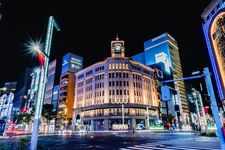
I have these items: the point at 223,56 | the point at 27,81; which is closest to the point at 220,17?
the point at 223,56

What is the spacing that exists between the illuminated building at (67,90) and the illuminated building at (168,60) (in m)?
59.8

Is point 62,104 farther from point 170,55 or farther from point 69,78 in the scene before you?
point 170,55

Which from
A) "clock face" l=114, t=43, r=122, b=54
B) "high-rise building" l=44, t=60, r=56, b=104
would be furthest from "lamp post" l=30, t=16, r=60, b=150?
"high-rise building" l=44, t=60, r=56, b=104

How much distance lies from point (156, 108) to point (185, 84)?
70.0m

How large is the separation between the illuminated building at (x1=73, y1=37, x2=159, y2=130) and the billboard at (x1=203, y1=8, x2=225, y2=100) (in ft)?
114

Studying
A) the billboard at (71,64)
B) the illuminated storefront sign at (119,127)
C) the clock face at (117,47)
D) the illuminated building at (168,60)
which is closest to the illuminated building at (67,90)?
the billboard at (71,64)

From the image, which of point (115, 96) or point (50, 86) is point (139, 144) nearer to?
point (115, 96)

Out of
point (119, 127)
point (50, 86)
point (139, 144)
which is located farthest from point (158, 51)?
point (139, 144)

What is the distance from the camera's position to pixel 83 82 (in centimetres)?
8331

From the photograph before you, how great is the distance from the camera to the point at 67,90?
296 ft

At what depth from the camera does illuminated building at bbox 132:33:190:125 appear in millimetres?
113438

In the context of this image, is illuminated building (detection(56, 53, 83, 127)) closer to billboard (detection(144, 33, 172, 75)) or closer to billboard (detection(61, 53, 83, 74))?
billboard (detection(61, 53, 83, 74))

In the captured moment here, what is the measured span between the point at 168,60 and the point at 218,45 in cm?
9518

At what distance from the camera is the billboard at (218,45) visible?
34531 mm
